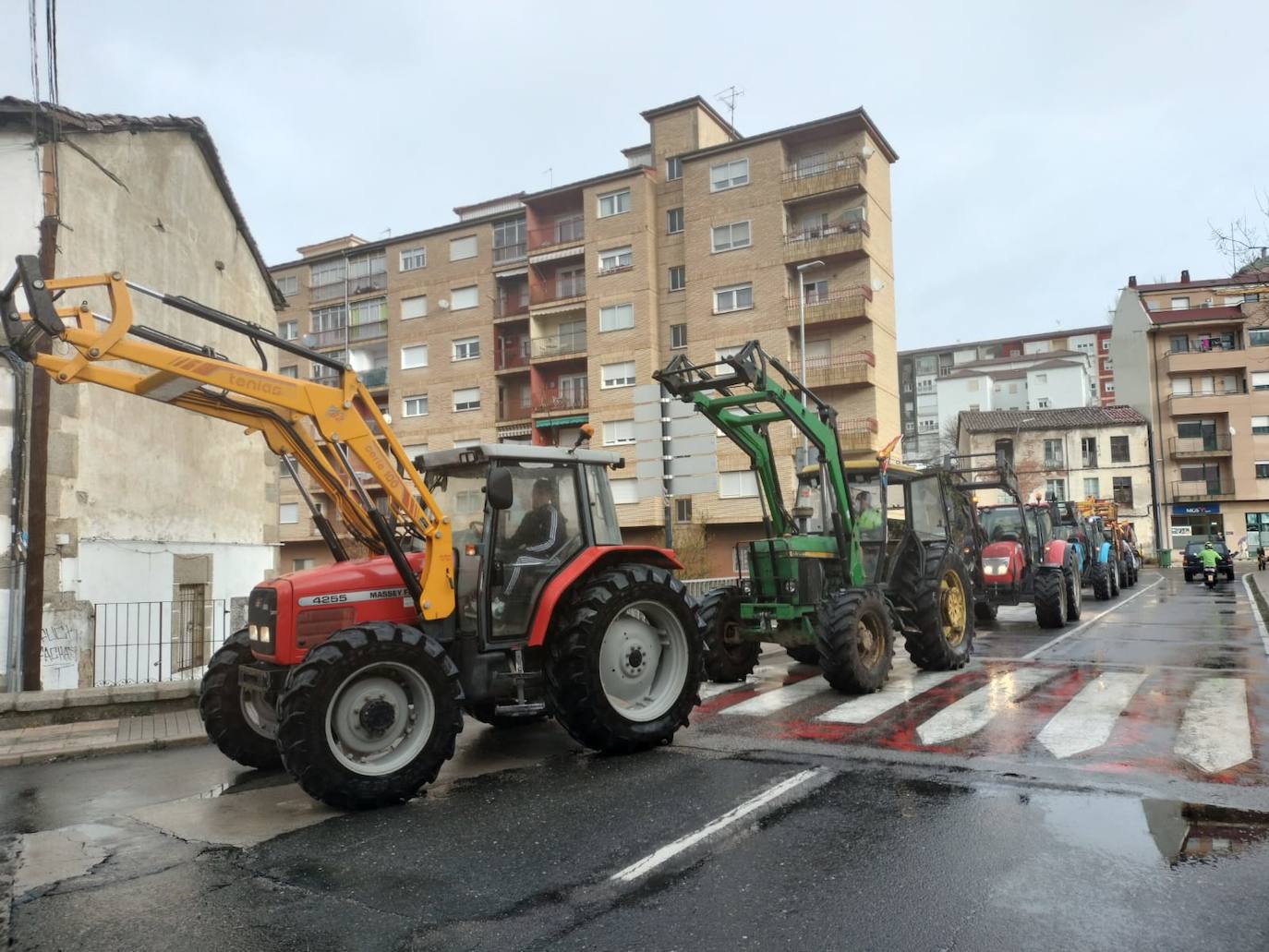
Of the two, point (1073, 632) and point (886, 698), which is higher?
point (886, 698)

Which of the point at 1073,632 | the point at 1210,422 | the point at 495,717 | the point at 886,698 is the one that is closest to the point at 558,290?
the point at 1073,632

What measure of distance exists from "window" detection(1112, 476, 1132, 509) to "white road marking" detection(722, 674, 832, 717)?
164 ft

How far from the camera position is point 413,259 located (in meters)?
45.1

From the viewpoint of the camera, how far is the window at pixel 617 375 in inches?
→ 1537

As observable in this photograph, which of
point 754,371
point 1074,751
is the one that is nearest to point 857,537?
Result: point 754,371

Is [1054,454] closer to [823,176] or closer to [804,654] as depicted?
[823,176]

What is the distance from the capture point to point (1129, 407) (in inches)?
2267

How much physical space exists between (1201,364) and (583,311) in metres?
37.5

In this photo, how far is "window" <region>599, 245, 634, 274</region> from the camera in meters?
39.3

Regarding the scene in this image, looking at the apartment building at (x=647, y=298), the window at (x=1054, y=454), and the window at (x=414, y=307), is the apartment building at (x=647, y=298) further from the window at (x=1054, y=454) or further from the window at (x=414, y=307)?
the window at (x=1054, y=454)

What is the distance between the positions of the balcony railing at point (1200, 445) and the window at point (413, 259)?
142ft

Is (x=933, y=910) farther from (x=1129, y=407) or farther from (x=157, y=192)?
(x=1129, y=407)

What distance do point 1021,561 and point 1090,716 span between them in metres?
9.68

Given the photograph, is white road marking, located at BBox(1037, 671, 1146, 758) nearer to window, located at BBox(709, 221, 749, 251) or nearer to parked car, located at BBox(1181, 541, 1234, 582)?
parked car, located at BBox(1181, 541, 1234, 582)
